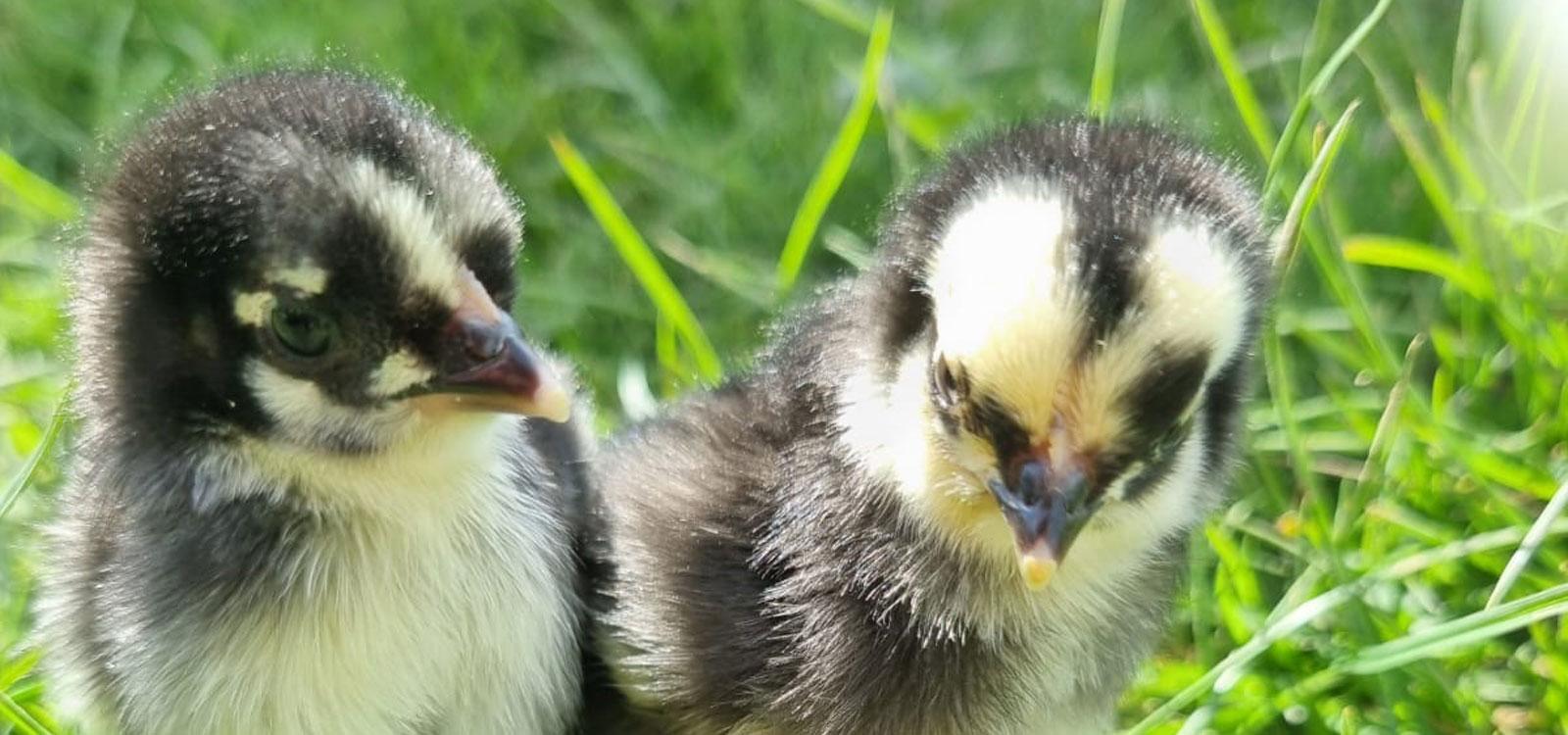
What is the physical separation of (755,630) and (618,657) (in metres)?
0.20

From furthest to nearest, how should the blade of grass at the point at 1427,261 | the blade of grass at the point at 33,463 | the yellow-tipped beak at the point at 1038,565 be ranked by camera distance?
the blade of grass at the point at 1427,261
the blade of grass at the point at 33,463
the yellow-tipped beak at the point at 1038,565

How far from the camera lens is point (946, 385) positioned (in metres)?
1.57

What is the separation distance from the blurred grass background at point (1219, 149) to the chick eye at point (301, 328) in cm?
37

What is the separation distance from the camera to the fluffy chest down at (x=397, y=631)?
168 cm

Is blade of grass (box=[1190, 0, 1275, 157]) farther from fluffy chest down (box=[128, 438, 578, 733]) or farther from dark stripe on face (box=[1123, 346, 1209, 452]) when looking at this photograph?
fluffy chest down (box=[128, 438, 578, 733])

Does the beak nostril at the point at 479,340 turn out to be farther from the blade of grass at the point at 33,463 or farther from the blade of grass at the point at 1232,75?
the blade of grass at the point at 1232,75

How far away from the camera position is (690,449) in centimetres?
188

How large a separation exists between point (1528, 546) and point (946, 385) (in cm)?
95

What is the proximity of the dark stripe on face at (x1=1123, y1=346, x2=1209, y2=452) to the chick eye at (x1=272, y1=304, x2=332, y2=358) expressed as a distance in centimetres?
71

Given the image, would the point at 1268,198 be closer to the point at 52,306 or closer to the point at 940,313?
the point at 940,313

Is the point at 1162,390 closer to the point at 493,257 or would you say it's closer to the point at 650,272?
the point at 493,257

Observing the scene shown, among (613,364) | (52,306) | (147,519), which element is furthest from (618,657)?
(52,306)

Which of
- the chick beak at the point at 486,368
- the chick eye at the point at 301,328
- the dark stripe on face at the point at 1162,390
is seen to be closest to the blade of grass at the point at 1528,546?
the dark stripe on face at the point at 1162,390

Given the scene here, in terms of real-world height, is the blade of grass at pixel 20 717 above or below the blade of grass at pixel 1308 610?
below
